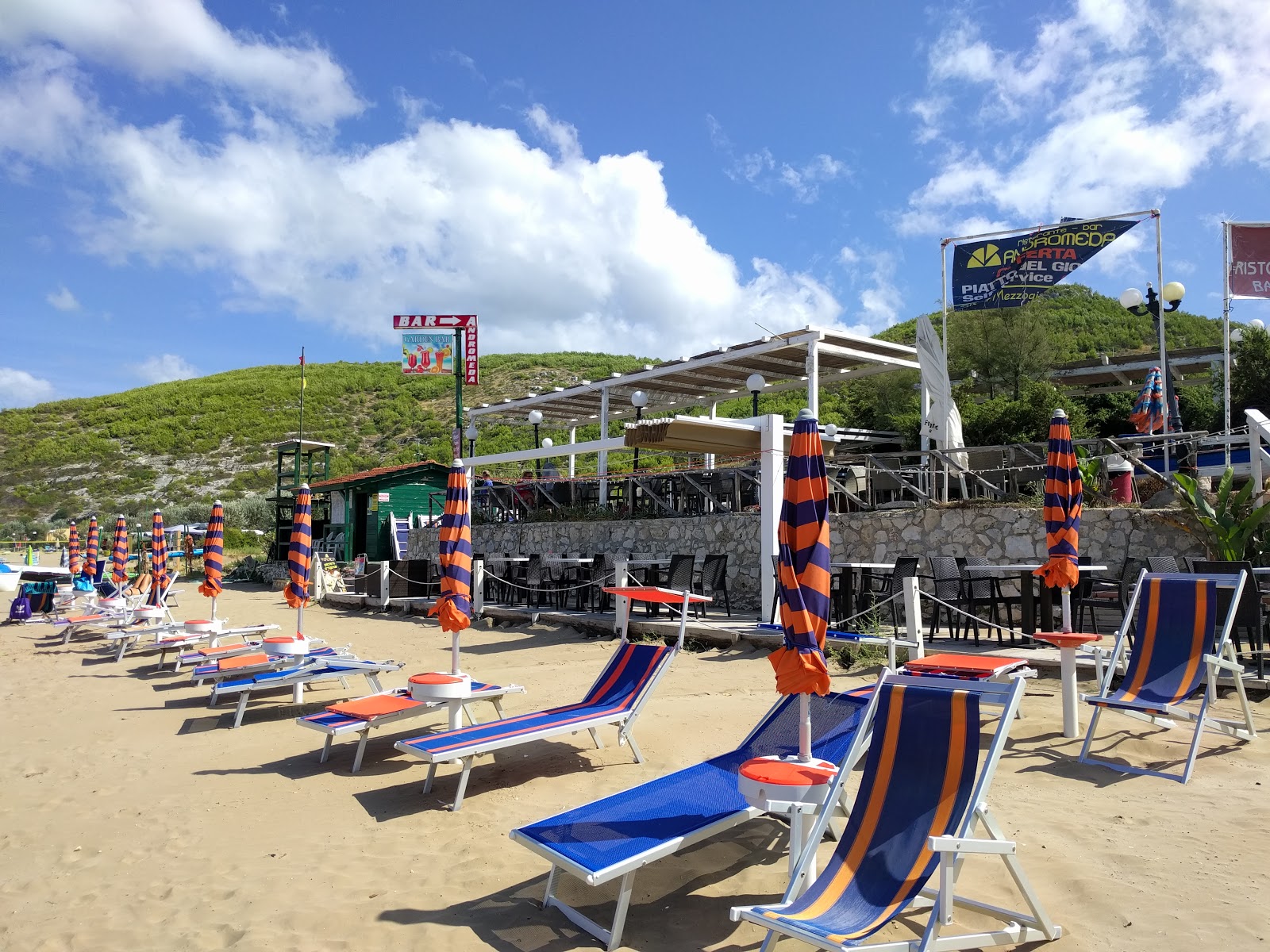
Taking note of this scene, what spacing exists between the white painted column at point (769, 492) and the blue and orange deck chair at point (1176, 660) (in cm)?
456

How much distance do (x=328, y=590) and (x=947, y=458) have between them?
1298 cm

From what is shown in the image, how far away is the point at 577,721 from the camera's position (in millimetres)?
5328

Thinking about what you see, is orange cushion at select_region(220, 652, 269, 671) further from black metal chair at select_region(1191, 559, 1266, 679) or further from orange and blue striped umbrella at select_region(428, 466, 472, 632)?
black metal chair at select_region(1191, 559, 1266, 679)

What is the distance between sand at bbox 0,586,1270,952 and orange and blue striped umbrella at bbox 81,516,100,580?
47.7ft

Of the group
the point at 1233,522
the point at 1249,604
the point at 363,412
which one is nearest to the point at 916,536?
the point at 1233,522

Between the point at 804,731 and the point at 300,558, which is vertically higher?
the point at 300,558

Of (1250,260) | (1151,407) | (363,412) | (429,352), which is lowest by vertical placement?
(1151,407)

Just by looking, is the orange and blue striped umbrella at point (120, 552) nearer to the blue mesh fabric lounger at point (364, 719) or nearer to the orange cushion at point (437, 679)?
the blue mesh fabric lounger at point (364, 719)

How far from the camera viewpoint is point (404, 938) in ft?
11.0

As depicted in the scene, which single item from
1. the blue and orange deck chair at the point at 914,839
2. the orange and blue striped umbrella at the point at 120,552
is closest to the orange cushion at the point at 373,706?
the blue and orange deck chair at the point at 914,839

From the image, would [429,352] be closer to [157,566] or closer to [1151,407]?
[157,566]

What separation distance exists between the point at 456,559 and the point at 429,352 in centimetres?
1606

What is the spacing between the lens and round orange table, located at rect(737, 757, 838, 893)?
3275 mm

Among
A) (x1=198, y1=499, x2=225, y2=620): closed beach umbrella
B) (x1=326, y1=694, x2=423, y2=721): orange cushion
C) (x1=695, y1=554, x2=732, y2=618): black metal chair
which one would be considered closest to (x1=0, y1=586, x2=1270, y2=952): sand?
(x1=326, y1=694, x2=423, y2=721): orange cushion
